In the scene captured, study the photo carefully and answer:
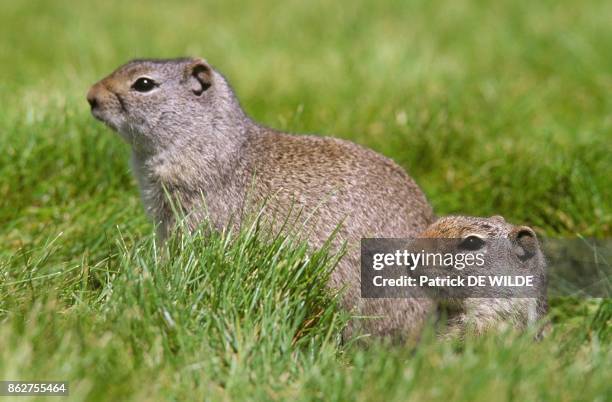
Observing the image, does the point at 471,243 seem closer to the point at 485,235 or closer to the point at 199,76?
the point at 485,235

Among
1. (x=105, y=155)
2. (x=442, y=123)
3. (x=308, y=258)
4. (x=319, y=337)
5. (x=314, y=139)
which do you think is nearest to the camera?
(x=319, y=337)

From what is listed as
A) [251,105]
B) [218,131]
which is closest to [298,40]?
[251,105]

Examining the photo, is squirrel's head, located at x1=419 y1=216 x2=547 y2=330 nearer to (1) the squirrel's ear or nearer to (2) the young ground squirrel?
(2) the young ground squirrel

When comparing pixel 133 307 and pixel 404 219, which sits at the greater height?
pixel 404 219

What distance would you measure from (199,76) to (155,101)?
12.3 inches

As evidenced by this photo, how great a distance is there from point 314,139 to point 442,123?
1750 millimetres

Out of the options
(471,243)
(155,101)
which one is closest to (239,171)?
(155,101)

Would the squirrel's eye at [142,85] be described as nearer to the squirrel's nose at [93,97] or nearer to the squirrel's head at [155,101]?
the squirrel's head at [155,101]

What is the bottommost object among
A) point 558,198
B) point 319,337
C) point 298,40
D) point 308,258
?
point 319,337

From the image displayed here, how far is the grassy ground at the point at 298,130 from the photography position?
3111 millimetres

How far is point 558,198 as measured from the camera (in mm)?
5672

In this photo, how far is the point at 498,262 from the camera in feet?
14.5

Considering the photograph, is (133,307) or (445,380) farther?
(133,307)

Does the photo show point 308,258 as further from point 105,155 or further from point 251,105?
point 251,105
